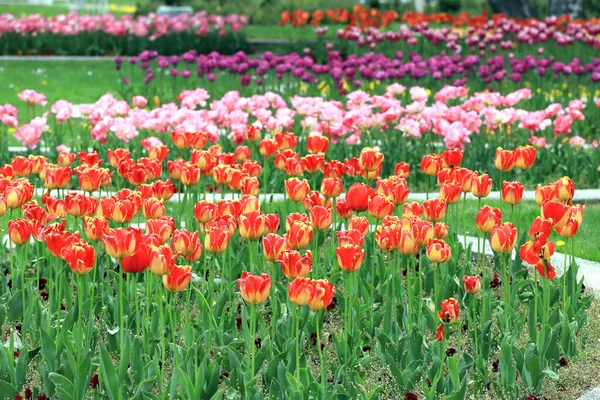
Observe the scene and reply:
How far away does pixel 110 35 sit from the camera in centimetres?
1870

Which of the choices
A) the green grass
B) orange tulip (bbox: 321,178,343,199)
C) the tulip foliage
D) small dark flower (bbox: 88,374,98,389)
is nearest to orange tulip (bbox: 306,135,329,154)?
the tulip foliage

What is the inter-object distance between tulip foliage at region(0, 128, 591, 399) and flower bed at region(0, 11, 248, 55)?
1280 cm

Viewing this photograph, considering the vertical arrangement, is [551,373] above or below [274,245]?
below

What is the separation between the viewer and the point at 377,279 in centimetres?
501

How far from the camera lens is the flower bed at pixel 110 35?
1770 cm

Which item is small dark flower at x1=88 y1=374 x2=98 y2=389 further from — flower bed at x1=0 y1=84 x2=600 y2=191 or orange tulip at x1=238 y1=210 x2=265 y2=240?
flower bed at x1=0 y1=84 x2=600 y2=191

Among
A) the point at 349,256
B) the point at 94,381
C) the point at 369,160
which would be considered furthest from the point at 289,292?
the point at 369,160

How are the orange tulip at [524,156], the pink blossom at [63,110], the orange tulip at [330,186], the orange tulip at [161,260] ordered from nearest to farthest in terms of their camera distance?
the orange tulip at [161,260] → the orange tulip at [330,186] → the orange tulip at [524,156] → the pink blossom at [63,110]

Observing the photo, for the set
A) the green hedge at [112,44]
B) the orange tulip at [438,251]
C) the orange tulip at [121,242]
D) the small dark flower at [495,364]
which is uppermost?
the orange tulip at [121,242]

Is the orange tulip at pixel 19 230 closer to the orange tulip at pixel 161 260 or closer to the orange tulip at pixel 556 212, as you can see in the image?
the orange tulip at pixel 161 260

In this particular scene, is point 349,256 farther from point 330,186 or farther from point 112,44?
point 112,44

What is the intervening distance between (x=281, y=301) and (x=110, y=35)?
14.9 metres

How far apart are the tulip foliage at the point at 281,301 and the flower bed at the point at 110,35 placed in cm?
1280

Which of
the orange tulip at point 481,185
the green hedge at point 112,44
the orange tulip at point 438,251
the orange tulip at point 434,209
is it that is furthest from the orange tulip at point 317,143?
the green hedge at point 112,44
